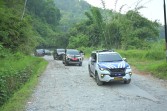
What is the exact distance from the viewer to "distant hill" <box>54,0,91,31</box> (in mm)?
125250

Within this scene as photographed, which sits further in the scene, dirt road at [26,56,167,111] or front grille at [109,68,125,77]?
front grille at [109,68,125,77]

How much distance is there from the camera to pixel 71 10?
457 feet

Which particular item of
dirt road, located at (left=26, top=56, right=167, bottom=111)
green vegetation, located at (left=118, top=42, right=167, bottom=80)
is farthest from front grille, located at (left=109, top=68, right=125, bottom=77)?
green vegetation, located at (left=118, top=42, right=167, bottom=80)

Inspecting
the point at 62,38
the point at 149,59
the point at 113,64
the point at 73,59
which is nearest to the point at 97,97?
the point at 113,64

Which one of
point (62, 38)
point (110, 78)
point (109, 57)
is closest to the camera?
point (110, 78)

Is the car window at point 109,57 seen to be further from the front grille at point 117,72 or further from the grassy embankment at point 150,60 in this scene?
the grassy embankment at point 150,60

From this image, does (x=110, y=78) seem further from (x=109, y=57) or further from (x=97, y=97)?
(x=97, y=97)

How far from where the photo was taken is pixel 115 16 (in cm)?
6162

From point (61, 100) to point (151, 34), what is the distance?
46669mm

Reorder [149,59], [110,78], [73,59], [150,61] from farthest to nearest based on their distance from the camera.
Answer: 1. [149,59]
2. [150,61]
3. [73,59]
4. [110,78]

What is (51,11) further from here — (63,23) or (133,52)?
(133,52)

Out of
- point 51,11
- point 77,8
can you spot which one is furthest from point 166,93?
point 77,8

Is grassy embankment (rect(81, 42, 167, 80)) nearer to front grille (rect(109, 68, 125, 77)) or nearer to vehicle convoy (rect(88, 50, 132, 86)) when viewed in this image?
vehicle convoy (rect(88, 50, 132, 86))

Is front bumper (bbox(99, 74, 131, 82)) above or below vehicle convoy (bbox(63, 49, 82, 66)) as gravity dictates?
below
